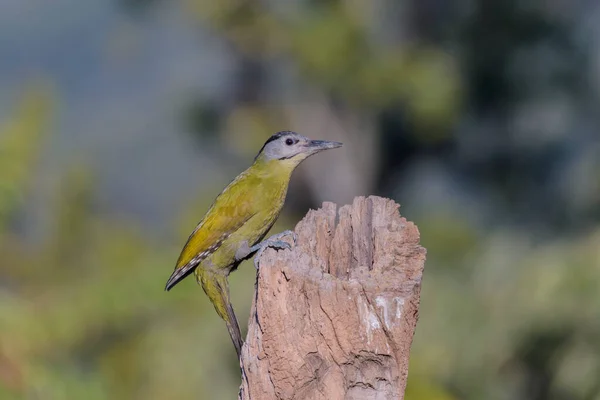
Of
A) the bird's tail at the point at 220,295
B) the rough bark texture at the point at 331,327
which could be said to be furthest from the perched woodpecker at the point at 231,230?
the rough bark texture at the point at 331,327

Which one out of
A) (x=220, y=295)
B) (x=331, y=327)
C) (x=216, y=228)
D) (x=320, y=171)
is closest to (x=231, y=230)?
(x=216, y=228)

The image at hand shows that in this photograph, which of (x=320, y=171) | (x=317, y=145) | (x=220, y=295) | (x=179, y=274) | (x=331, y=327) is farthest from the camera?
(x=320, y=171)

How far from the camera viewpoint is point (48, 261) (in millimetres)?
12805

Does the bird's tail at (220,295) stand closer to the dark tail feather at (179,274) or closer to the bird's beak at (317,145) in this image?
the dark tail feather at (179,274)

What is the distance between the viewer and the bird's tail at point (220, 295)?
4.50 m

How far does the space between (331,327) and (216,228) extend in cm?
181

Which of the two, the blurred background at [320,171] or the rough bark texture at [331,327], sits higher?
the blurred background at [320,171]

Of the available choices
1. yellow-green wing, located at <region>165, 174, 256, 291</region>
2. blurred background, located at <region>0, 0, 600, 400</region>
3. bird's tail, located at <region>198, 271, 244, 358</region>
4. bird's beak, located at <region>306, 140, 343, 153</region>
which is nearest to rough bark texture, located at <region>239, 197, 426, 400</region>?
bird's tail, located at <region>198, 271, 244, 358</region>

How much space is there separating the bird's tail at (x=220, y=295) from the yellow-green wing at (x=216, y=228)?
9 cm

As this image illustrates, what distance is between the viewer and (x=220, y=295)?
15.4 feet

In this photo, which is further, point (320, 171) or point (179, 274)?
point (320, 171)

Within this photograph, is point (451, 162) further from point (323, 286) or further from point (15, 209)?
point (323, 286)

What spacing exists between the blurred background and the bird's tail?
82.6 inches

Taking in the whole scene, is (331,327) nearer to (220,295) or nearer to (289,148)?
(220,295)
